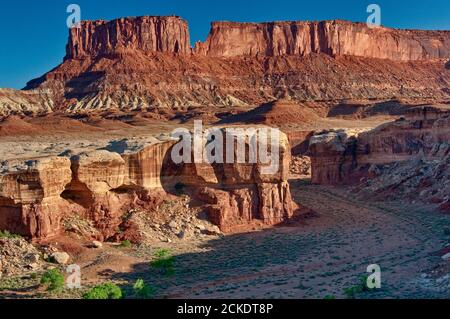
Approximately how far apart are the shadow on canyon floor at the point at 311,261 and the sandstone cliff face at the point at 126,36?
109526mm

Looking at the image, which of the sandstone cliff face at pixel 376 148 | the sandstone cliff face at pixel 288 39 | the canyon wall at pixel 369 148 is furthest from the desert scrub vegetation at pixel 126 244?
the sandstone cliff face at pixel 288 39

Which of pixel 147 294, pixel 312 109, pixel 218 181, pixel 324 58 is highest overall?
pixel 324 58

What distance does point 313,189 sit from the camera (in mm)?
38406

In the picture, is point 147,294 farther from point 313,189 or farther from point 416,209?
point 313,189

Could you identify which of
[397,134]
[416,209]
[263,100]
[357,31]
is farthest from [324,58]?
[416,209]

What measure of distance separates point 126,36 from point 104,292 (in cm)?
12227

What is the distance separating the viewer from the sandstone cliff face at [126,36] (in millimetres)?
130875

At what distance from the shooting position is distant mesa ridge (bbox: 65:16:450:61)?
5187 inches

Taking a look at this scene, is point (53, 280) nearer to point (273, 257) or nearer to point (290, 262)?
point (273, 257)

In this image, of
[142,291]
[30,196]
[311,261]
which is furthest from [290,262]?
[30,196]

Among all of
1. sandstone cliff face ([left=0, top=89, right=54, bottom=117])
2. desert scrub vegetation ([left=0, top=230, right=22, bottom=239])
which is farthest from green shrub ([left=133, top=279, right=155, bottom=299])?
sandstone cliff face ([left=0, top=89, right=54, bottom=117])

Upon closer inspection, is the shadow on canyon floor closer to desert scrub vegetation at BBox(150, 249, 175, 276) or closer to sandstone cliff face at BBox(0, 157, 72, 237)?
desert scrub vegetation at BBox(150, 249, 175, 276)

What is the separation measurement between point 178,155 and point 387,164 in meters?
19.8
